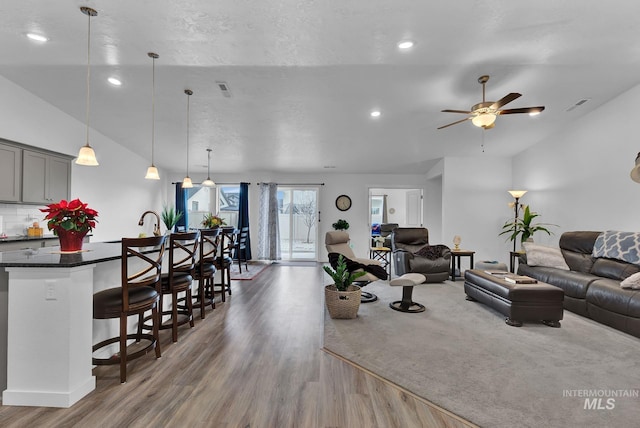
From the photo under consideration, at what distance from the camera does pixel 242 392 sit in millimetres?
2004

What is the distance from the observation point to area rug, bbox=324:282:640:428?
184 cm

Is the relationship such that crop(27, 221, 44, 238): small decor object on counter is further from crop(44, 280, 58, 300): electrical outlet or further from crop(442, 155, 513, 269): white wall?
crop(442, 155, 513, 269): white wall

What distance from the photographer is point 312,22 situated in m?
2.71

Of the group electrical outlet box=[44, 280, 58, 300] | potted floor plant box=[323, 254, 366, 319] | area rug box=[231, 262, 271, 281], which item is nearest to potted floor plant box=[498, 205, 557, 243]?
potted floor plant box=[323, 254, 366, 319]

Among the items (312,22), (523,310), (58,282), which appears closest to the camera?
(58,282)

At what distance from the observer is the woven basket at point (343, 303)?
344cm

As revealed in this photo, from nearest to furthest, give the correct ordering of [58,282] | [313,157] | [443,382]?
[58,282] < [443,382] < [313,157]

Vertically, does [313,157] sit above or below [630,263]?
above

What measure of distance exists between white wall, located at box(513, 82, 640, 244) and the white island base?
20.6 feet

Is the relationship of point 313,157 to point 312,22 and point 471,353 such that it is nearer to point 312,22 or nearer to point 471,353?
point 312,22

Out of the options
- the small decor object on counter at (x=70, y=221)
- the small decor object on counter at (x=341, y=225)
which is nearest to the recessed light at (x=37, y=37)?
Result: the small decor object on counter at (x=70, y=221)

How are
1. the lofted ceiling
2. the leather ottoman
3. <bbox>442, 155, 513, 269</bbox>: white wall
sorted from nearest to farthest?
1. the lofted ceiling
2. the leather ottoman
3. <bbox>442, 155, 513, 269</bbox>: white wall

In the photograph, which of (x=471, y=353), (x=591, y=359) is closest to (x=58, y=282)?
(x=471, y=353)

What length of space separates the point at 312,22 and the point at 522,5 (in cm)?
182
